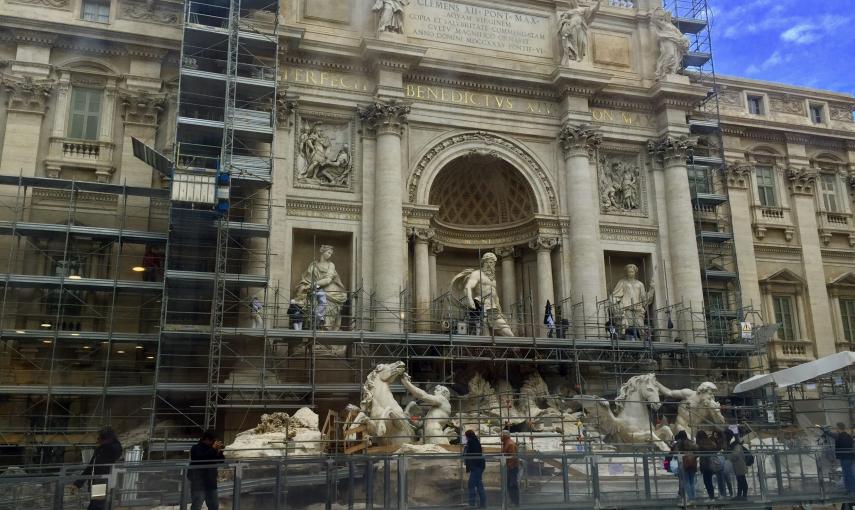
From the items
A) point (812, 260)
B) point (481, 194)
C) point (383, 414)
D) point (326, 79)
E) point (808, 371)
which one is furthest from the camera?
point (812, 260)

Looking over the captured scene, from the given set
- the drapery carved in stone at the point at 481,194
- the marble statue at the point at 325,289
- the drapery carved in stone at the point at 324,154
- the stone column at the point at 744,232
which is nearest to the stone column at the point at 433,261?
the drapery carved in stone at the point at 481,194

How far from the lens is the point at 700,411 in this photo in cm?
2155

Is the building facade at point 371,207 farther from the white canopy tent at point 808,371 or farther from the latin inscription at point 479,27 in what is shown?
the white canopy tent at point 808,371

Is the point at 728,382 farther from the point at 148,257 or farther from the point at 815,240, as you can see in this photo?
the point at 148,257

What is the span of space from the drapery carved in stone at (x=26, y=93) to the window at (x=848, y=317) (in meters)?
34.0

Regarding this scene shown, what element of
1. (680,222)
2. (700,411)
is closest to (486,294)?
(700,411)

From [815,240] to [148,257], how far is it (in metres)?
28.7

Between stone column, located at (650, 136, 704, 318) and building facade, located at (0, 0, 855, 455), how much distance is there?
0.12 m

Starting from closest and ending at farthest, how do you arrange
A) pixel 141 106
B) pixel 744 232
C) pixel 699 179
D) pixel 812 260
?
pixel 141 106, pixel 744 232, pixel 699 179, pixel 812 260

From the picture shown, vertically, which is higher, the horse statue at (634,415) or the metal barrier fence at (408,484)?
the horse statue at (634,415)

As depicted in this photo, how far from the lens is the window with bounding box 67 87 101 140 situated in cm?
2631

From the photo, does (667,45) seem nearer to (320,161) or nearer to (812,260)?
(812,260)

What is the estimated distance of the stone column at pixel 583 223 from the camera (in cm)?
2936

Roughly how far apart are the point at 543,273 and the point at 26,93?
18971mm
